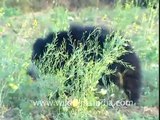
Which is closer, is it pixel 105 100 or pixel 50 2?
pixel 105 100

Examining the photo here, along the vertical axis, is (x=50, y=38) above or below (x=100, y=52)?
above

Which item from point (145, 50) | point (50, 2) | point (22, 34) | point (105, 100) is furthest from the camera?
point (50, 2)

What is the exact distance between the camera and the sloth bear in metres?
5.10

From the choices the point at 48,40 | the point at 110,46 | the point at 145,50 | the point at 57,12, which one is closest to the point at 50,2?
the point at 57,12

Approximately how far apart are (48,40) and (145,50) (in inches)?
89.0

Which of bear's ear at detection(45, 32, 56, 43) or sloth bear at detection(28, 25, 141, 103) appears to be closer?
sloth bear at detection(28, 25, 141, 103)

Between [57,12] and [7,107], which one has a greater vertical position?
[57,12]

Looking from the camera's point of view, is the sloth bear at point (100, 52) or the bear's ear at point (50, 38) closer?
the sloth bear at point (100, 52)

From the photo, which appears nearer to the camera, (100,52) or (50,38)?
(100,52)

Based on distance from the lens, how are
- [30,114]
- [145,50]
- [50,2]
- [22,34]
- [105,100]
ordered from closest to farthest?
1. [30,114]
2. [105,100]
3. [145,50]
4. [22,34]
5. [50,2]

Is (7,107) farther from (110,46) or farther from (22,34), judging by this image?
(22,34)

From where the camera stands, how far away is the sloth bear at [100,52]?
510 cm

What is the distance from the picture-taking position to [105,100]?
202 inches

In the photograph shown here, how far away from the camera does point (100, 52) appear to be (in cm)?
499
